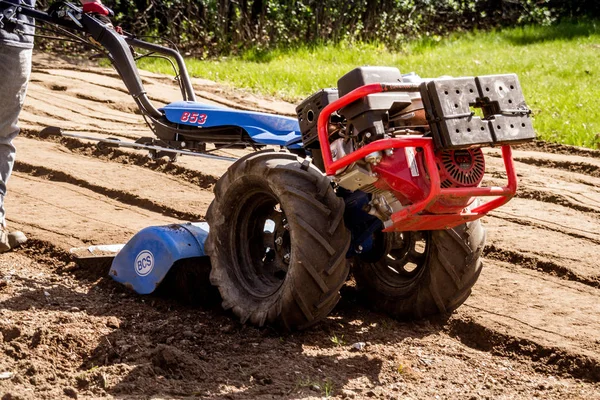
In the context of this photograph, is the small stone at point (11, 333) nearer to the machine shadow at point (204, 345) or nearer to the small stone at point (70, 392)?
the machine shadow at point (204, 345)

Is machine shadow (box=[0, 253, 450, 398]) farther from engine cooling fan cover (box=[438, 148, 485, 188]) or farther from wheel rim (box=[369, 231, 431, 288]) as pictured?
engine cooling fan cover (box=[438, 148, 485, 188])

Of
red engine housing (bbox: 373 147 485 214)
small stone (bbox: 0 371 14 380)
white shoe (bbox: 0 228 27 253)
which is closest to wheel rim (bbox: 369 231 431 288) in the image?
red engine housing (bbox: 373 147 485 214)

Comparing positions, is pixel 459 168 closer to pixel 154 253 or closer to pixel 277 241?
pixel 277 241

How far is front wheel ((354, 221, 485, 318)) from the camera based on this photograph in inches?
173

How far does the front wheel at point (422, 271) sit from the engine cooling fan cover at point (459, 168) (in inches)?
20.4

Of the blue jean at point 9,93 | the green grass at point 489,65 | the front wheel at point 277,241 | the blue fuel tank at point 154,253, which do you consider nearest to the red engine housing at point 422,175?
the front wheel at point 277,241

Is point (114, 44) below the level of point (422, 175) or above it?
above

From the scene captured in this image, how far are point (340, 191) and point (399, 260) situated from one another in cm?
53

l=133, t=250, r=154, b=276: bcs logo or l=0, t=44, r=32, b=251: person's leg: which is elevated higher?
l=0, t=44, r=32, b=251: person's leg

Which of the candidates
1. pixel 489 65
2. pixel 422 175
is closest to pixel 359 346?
pixel 422 175

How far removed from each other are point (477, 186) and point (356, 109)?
2.01ft

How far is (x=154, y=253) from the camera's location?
484cm

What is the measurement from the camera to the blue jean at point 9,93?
543cm

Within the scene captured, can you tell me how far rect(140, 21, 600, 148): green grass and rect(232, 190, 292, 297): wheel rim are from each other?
14.3ft
